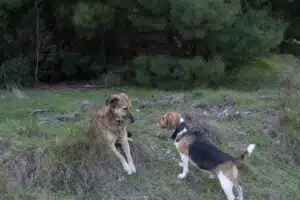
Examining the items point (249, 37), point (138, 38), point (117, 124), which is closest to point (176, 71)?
point (249, 37)

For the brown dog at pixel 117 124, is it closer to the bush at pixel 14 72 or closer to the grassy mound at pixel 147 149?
the grassy mound at pixel 147 149

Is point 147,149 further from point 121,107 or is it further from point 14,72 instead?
point 14,72

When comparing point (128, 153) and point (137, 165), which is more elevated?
point (128, 153)

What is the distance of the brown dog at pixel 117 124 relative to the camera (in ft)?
26.4

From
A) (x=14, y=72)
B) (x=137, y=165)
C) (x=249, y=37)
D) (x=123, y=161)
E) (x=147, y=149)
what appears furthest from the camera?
(x=14, y=72)

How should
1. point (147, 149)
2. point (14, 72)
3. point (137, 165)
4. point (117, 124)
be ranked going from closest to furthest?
point (117, 124) → point (137, 165) → point (147, 149) → point (14, 72)

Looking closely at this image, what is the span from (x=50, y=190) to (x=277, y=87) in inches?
277

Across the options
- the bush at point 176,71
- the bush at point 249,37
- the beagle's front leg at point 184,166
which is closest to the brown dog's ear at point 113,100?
the beagle's front leg at point 184,166

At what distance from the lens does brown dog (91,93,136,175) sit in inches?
317

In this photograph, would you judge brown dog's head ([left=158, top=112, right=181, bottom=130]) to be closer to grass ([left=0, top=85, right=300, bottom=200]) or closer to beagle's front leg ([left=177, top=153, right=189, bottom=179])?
beagle's front leg ([left=177, top=153, right=189, bottom=179])

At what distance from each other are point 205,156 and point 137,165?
1.07m

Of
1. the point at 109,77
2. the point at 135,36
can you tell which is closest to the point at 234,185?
the point at 109,77

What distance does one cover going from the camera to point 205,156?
767 cm

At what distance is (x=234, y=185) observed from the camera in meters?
7.86
